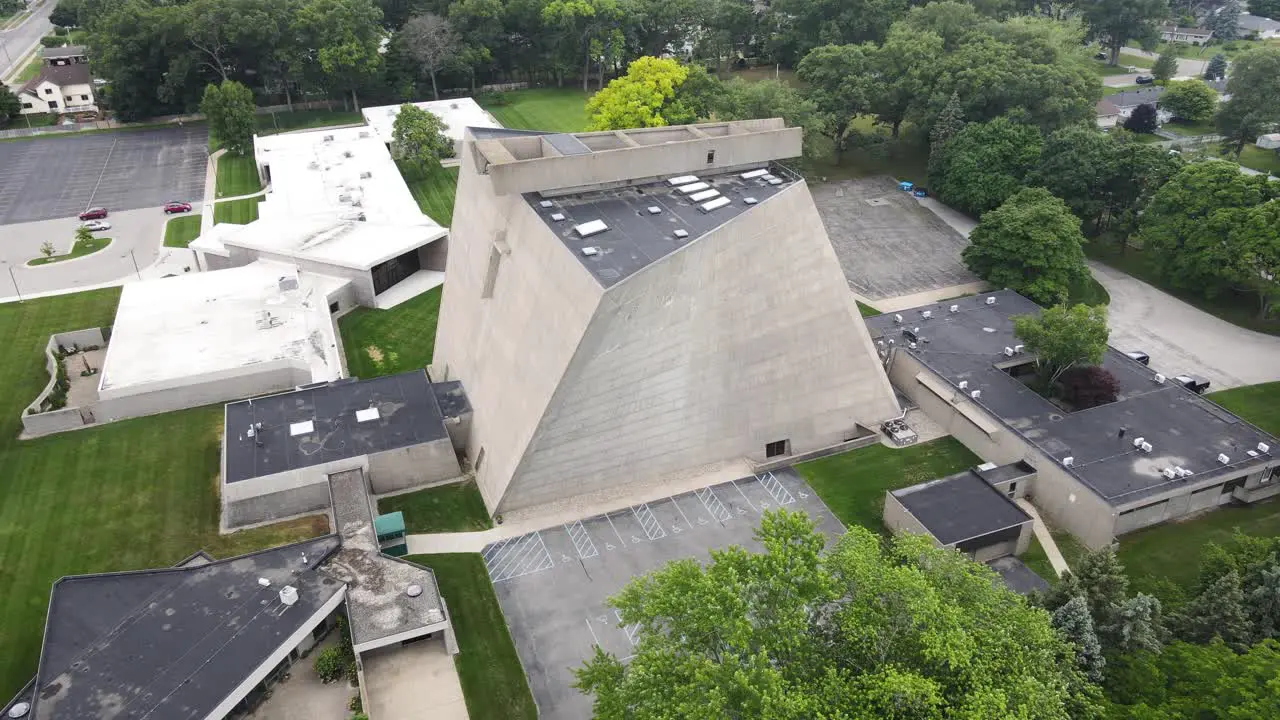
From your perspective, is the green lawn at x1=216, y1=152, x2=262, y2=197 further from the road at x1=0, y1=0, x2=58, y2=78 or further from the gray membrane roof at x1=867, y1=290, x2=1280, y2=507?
the gray membrane roof at x1=867, y1=290, x2=1280, y2=507

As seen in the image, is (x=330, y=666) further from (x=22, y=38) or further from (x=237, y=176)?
(x=22, y=38)

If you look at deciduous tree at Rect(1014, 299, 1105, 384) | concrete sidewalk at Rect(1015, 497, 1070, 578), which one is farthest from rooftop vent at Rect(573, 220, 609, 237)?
deciduous tree at Rect(1014, 299, 1105, 384)

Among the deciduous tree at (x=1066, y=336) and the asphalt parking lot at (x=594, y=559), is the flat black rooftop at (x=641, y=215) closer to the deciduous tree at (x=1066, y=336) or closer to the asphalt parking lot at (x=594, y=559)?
the asphalt parking lot at (x=594, y=559)

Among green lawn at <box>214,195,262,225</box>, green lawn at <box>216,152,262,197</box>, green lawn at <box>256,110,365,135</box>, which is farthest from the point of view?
green lawn at <box>256,110,365,135</box>

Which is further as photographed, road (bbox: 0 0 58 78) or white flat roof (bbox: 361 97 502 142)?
road (bbox: 0 0 58 78)

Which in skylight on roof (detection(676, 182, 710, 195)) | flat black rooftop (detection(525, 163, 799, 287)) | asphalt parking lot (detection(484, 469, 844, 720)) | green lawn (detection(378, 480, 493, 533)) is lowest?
asphalt parking lot (detection(484, 469, 844, 720))

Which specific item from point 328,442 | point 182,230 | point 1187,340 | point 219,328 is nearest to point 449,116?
point 182,230
